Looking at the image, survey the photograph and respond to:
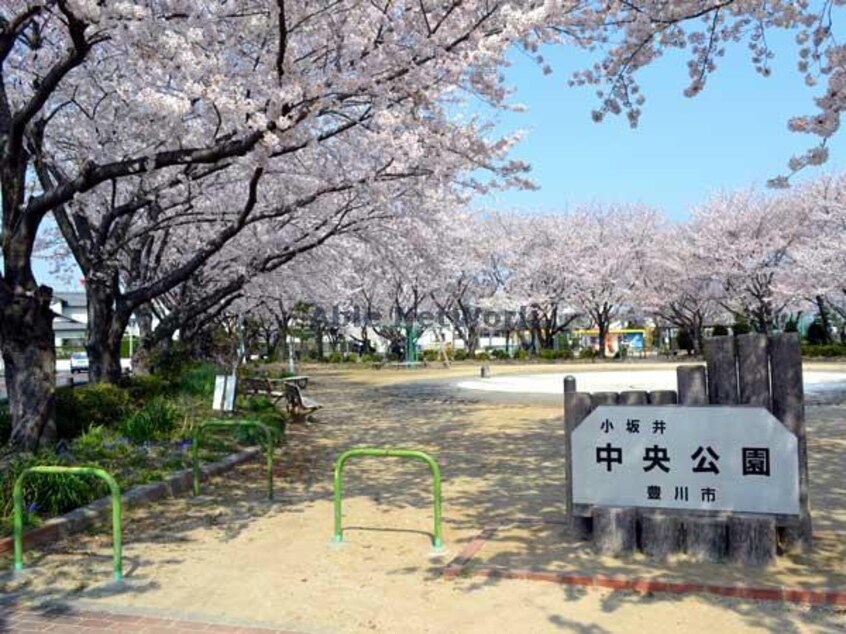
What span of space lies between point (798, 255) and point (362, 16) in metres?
31.3

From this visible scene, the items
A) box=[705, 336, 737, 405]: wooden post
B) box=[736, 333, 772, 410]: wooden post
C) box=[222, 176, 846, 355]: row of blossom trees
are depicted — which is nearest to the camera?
A: box=[736, 333, 772, 410]: wooden post

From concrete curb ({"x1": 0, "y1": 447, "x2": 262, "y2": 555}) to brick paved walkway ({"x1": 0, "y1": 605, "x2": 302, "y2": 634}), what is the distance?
4.33ft

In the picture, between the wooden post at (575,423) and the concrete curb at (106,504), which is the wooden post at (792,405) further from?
the concrete curb at (106,504)

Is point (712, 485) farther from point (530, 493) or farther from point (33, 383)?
point (33, 383)

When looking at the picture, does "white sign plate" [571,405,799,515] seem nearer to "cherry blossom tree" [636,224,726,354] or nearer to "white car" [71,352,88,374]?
"cherry blossom tree" [636,224,726,354]

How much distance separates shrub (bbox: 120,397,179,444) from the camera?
9641mm

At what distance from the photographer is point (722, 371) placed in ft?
17.7

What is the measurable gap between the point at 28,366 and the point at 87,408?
230 centimetres

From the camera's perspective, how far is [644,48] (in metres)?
7.98

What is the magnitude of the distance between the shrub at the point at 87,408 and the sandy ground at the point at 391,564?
2.44 metres

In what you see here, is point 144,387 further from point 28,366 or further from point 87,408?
point 28,366

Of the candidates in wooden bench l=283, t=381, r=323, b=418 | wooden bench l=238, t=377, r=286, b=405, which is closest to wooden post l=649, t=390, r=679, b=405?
wooden bench l=283, t=381, r=323, b=418

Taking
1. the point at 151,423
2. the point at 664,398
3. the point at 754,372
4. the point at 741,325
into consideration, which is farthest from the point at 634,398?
the point at 741,325

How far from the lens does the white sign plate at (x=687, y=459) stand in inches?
198
